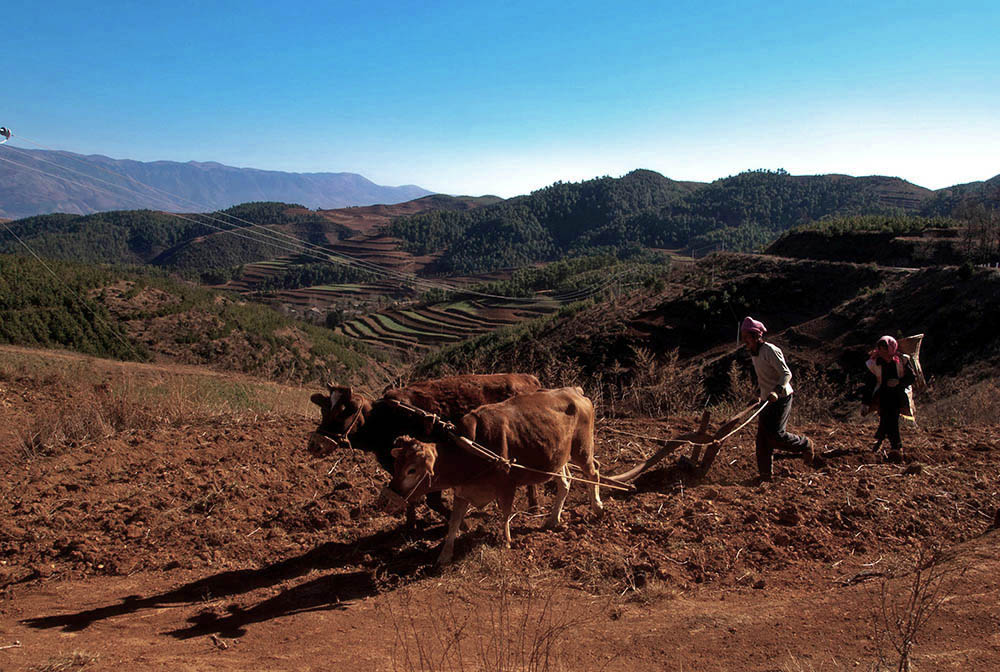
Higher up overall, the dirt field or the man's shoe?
the man's shoe

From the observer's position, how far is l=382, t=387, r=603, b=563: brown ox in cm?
458

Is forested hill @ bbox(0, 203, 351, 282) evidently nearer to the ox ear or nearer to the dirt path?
the dirt path

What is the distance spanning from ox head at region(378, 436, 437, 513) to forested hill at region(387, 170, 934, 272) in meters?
101

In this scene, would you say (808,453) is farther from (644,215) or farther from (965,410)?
(644,215)

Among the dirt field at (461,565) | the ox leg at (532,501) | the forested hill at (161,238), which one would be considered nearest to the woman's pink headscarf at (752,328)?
the dirt field at (461,565)

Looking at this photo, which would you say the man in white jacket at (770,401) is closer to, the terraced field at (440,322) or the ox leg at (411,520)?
the ox leg at (411,520)

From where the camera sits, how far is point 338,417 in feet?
17.5

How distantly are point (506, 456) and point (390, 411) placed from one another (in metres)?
1.20

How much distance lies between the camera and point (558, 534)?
5.61 m

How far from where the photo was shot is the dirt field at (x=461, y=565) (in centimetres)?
380

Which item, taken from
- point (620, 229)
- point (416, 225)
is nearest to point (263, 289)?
point (416, 225)

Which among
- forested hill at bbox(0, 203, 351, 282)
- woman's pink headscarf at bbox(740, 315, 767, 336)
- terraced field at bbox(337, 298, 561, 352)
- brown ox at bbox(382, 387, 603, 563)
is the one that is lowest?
terraced field at bbox(337, 298, 561, 352)

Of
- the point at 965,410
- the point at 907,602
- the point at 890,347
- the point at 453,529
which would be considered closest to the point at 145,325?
the point at 453,529

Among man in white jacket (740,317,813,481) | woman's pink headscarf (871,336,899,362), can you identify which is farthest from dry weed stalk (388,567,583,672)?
woman's pink headscarf (871,336,899,362)
